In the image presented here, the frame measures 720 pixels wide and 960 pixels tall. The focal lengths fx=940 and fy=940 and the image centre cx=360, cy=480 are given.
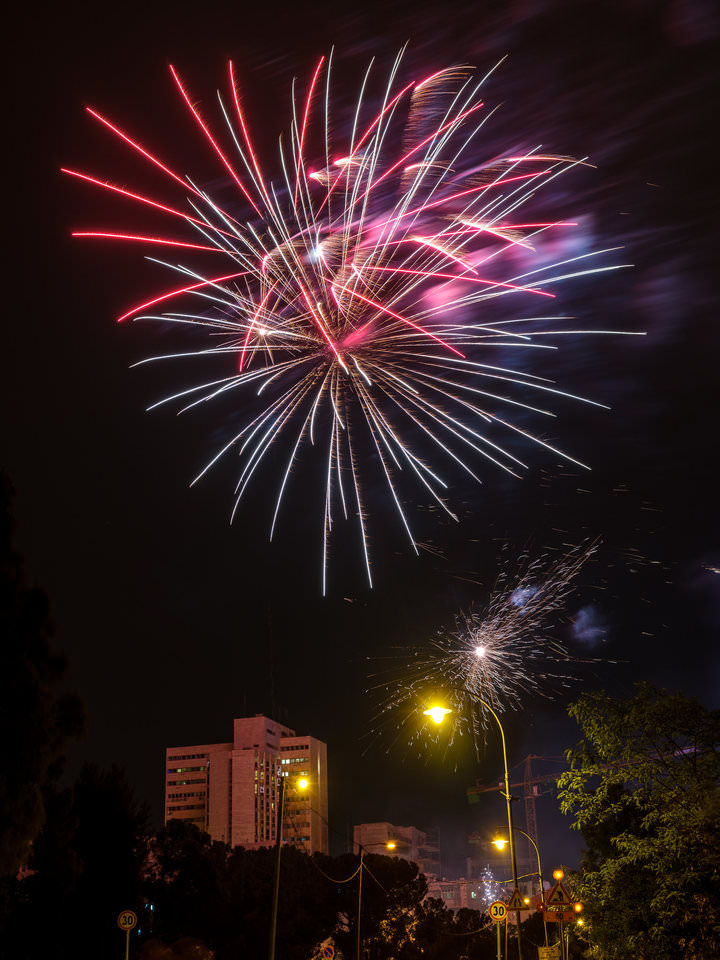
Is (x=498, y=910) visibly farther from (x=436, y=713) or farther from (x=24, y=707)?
(x=24, y=707)

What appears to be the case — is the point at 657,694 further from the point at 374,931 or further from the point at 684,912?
the point at 374,931

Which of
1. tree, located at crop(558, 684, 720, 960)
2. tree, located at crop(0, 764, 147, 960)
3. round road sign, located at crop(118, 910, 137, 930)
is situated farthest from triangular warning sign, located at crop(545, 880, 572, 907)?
tree, located at crop(0, 764, 147, 960)

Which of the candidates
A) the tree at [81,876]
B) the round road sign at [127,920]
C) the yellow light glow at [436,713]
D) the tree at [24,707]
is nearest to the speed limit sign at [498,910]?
the yellow light glow at [436,713]

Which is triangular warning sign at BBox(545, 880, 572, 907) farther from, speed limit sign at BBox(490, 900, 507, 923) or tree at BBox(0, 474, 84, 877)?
tree at BBox(0, 474, 84, 877)

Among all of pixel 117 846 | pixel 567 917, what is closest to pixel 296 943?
pixel 117 846

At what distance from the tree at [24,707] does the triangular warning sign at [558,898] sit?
1026 centimetres

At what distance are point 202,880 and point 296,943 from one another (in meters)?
6.83

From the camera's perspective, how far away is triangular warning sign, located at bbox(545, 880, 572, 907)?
18.5 meters

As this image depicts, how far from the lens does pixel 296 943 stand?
48531mm

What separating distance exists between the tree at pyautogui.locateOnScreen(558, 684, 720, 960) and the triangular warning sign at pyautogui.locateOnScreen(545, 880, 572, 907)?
1342 mm

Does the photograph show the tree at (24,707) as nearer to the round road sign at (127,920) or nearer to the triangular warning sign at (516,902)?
the round road sign at (127,920)

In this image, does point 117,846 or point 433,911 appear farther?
point 433,911

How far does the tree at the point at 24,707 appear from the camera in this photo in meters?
17.9

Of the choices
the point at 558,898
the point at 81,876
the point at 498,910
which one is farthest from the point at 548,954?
the point at 81,876
